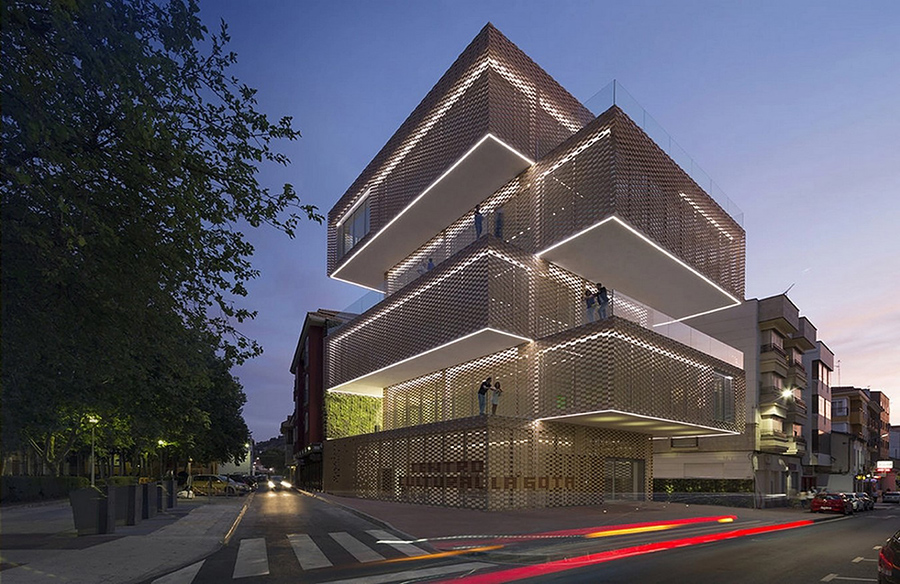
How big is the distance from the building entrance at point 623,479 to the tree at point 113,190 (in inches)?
964

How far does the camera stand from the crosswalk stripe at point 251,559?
12156 millimetres

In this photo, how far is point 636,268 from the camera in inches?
1252

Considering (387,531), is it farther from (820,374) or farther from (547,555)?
(820,374)

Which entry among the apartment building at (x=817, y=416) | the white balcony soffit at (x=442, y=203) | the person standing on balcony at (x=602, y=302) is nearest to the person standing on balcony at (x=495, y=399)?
the person standing on balcony at (x=602, y=302)

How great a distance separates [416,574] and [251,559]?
155 inches

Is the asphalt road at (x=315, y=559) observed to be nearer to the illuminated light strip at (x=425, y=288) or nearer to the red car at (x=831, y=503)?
the illuminated light strip at (x=425, y=288)

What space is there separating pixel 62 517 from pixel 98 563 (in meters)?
15.0

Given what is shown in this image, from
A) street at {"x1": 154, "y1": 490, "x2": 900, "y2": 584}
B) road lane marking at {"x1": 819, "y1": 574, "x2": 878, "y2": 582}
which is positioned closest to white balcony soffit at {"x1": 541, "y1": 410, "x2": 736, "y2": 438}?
street at {"x1": 154, "y1": 490, "x2": 900, "y2": 584}

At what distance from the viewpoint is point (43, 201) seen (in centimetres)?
861

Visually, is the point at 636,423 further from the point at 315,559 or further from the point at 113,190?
the point at 113,190

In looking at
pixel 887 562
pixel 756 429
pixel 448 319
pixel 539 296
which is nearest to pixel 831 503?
pixel 756 429

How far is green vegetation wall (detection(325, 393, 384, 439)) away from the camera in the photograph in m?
47.2

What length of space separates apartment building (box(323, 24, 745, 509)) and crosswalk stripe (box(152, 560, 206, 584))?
1615cm

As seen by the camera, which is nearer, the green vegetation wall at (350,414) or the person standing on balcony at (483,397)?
the person standing on balcony at (483,397)
